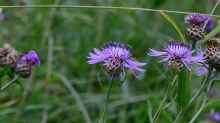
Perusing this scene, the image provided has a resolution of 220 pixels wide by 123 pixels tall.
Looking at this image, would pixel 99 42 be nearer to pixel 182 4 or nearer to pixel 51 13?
pixel 51 13

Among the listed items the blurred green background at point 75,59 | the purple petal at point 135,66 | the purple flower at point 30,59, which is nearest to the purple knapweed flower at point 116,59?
the purple petal at point 135,66

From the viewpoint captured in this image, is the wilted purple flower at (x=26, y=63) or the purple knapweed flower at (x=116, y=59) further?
the wilted purple flower at (x=26, y=63)

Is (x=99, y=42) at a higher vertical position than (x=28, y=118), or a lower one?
higher

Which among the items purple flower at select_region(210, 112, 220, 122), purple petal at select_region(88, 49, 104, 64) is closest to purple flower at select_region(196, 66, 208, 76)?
purple petal at select_region(88, 49, 104, 64)

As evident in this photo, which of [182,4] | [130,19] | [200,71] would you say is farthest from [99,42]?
[200,71]

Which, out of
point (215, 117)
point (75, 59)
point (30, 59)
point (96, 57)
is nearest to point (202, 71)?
point (96, 57)

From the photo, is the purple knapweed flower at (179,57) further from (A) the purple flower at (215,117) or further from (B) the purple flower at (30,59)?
(A) the purple flower at (215,117)
